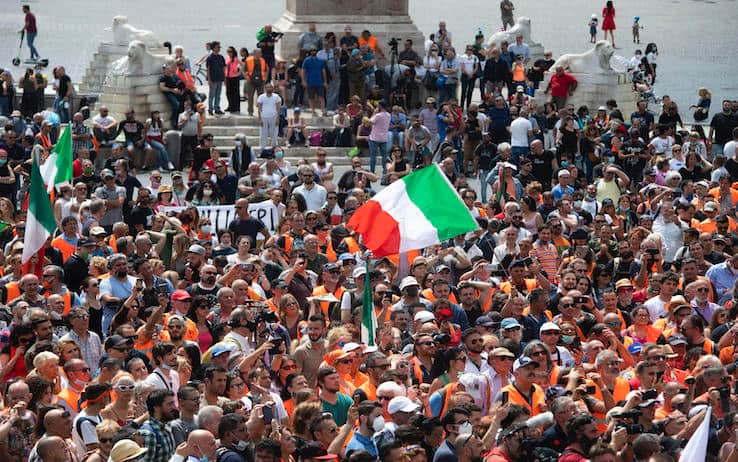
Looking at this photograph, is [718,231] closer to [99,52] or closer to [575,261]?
[575,261]

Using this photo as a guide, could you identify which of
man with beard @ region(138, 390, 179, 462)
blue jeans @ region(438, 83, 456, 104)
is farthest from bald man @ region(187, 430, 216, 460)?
blue jeans @ region(438, 83, 456, 104)

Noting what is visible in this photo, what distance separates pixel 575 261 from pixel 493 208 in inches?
134

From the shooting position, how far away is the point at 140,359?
11875 mm

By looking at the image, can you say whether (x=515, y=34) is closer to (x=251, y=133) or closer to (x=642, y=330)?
(x=251, y=133)

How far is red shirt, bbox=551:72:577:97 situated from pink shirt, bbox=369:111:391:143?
4195 mm

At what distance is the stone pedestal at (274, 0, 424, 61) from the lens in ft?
92.8

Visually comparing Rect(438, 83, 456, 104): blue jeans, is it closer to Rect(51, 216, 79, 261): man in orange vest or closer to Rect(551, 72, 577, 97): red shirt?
Rect(551, 72, 577, 97): red shirt

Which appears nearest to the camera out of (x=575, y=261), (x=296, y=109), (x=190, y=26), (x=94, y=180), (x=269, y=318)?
(x=269, y=318)

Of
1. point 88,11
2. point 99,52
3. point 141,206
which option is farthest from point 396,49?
point 88,11

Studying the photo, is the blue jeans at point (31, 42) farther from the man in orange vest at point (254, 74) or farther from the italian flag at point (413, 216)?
the italian flag at point (413, 216)

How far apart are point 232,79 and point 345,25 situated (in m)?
2.43

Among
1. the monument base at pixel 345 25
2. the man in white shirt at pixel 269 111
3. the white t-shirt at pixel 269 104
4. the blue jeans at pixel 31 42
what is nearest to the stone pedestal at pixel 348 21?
the monument base at pixel 345 25

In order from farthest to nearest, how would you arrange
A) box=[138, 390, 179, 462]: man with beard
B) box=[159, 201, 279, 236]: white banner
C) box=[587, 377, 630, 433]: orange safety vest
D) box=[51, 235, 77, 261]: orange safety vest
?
box=[159, 201, 279, 236]: white banner
box=[51, 235, 77, 261]: orange safety vest
box=[587, 377, 630, 433]: orange safety vest
box=[138, 390, 179, 462]: man with beard

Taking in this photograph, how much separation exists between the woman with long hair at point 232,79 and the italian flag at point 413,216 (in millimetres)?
13070
